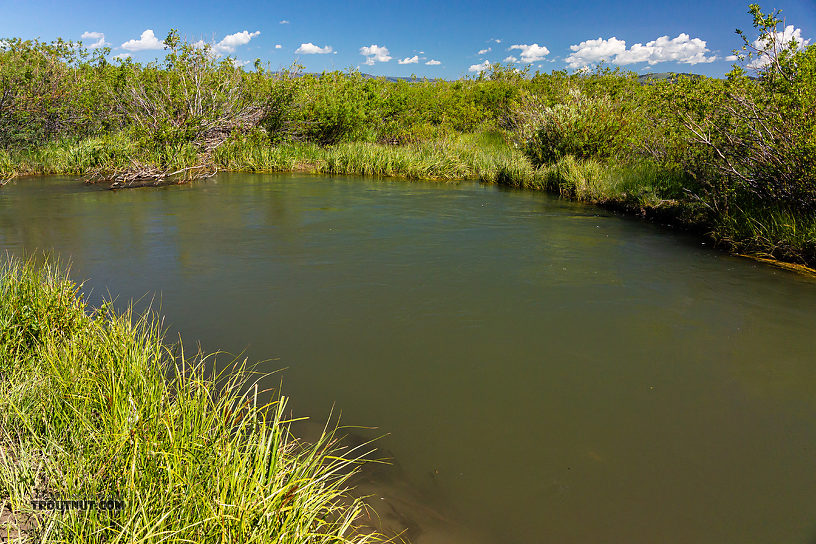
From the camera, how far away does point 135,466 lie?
94.2 inches

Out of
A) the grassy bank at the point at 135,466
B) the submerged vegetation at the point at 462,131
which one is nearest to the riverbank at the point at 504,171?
the submerged vegetation at the point at 462,131

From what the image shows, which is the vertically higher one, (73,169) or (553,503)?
(73,169)

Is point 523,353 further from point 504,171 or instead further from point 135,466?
point 504,171

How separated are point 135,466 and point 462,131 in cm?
2211

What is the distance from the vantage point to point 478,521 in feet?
9.68

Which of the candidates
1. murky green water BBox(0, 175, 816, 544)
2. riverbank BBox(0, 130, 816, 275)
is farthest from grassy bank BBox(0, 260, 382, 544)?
riverbank BBox(0, 130, 816, 275)

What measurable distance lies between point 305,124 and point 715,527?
19458 millimetres

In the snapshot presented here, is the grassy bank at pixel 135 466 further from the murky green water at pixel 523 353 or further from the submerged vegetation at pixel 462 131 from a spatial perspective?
the submerged vegetation at pixel 462 131

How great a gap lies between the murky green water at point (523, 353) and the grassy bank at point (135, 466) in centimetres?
76

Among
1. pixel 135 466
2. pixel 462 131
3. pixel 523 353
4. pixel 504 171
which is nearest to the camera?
pixel 135 466

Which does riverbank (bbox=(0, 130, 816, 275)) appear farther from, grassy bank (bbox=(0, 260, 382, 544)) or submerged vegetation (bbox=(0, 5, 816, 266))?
grassy bank (bbox=(0, 260, 382, 544))

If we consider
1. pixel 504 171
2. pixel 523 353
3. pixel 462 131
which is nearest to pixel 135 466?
pixel 523 353

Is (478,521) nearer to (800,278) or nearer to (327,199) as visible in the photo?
(800,278)

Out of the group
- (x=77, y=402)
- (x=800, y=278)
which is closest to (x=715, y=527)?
(x=77, y=402)
